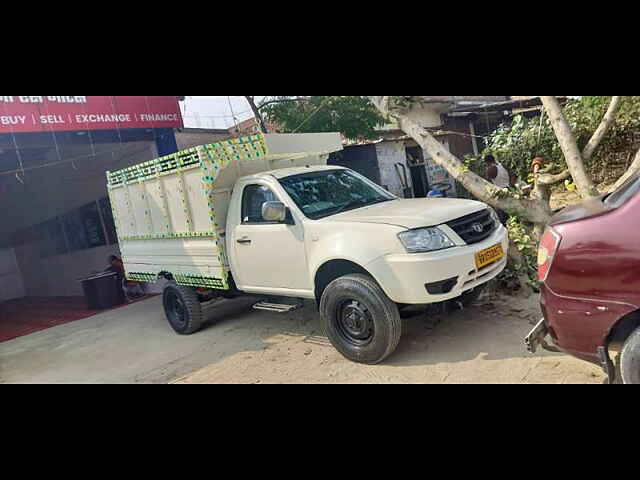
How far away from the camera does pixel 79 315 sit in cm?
998

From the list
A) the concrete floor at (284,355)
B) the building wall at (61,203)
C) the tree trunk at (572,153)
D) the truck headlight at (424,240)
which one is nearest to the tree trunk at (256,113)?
the building wall at (61,203)

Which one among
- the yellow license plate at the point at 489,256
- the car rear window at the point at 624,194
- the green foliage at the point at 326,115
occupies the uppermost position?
the green foliage at the point at 326,115

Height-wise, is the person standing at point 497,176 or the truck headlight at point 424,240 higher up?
the person standing at point 497,176

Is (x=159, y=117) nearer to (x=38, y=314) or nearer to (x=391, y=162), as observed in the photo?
A: (x=391, y=162)

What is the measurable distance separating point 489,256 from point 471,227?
1.01 feet

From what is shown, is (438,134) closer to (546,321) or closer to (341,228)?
(341,228)

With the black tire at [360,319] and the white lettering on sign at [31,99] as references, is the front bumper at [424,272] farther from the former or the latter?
the white lettering on sign at [31,99]

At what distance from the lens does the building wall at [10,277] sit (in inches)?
660

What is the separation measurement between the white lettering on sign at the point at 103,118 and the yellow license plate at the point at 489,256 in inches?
322

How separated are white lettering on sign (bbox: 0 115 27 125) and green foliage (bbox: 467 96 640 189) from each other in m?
9.53

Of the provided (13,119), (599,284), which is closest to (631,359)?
(599,284)

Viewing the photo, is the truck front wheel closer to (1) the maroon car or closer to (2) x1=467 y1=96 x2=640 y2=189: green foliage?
(1) the maroon car

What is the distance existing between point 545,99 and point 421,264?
399 centimetres

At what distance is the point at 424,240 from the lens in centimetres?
383
